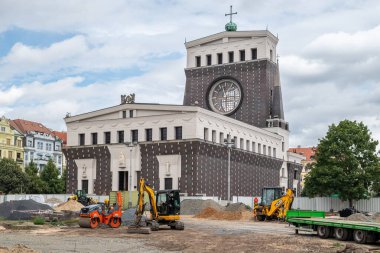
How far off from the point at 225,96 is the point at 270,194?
41.4 meters

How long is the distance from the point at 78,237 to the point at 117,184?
142 feet

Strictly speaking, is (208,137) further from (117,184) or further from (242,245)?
(242,245)

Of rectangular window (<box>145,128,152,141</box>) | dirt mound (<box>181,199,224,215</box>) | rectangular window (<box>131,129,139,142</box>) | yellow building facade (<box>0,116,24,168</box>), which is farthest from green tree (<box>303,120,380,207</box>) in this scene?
yellow building facade (<box>0,116,24,168</box>)

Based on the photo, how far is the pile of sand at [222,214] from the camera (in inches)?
1971

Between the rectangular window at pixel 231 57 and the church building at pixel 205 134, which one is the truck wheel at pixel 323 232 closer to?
the church building at pixel 205 134

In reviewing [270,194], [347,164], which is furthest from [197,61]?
[270,194]

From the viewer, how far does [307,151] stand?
14875cm

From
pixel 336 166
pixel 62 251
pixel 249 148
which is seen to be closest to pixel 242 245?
pixel 62 251

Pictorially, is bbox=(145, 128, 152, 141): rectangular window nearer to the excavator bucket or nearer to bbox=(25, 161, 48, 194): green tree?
bbox=(25, 161, 48, 194): green tree

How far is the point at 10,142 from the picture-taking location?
10281cm

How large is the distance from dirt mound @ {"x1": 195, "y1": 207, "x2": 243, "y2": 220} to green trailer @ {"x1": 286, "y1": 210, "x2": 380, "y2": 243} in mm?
16796

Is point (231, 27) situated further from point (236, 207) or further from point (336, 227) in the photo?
point (336, 227)

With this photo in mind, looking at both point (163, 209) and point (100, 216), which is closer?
Answer: point (163, 209)

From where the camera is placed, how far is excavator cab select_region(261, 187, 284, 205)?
46344 mm
